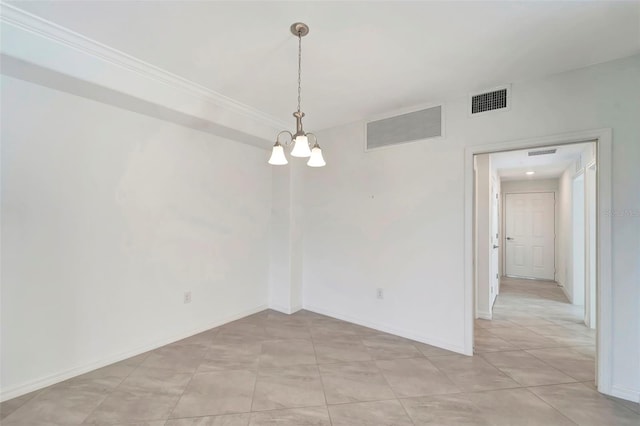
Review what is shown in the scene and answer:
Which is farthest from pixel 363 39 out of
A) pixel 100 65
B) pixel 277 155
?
pixel 100 65

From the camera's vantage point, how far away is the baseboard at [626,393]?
6.76 feet

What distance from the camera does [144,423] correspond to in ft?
5.96

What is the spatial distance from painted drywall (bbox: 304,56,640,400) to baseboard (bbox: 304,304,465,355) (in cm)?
2

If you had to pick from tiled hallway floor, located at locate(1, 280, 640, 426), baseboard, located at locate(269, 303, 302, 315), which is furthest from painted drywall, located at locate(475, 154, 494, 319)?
baseboard, located at locate(269, 303, 302, 315)

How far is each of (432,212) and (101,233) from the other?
3.25 meters

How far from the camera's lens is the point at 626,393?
2.10 meters

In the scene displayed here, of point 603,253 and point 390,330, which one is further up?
point 603,253

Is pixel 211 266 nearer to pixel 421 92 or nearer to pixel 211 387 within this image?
pixel 211 387

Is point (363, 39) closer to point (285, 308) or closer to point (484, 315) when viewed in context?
point (285, 308)

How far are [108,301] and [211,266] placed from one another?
3.49 feet

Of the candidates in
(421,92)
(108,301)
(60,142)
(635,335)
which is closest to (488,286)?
(635,335)

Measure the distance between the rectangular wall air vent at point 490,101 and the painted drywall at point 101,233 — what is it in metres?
2.85

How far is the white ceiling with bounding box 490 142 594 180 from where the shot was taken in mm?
4340

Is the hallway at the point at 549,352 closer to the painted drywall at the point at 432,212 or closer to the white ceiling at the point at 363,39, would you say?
the painted drywall at the point at 432,212
